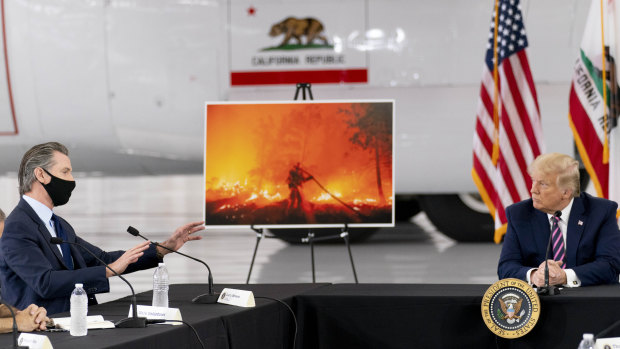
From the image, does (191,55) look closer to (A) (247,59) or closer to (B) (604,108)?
(A) (247,59)

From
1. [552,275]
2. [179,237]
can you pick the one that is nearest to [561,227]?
[552,275]

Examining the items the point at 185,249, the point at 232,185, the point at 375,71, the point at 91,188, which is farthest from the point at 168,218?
the point at 91,188

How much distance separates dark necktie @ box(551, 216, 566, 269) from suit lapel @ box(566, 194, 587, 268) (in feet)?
0.08

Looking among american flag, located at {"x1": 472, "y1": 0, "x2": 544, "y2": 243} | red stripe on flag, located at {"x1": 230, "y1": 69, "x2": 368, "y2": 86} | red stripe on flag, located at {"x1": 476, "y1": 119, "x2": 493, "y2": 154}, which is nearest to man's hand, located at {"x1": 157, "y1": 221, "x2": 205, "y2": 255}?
american flag, located at {"x1": 472, "y1": 0, "x2": 544, "y2": 243}

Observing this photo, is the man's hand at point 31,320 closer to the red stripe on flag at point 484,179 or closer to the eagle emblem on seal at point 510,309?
the eagle emblem on seal at point 510,309

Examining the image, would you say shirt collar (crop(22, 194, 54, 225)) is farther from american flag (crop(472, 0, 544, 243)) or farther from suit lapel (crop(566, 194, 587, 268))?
american flag (crop(472, 0, 544, 243))

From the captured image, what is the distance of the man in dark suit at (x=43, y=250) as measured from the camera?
12.6 ft

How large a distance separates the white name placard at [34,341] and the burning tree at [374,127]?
11.0ft

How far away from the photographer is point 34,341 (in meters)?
2.87

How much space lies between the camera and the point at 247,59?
30.4ft

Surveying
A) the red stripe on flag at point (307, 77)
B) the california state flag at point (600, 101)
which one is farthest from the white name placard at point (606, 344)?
the red stripe on flag at point (307, 77)

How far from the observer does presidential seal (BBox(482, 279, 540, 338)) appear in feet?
11.9

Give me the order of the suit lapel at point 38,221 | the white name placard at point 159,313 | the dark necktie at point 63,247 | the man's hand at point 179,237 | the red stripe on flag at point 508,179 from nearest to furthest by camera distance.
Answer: the white name placard at point 159,313 < the suit lapel at point 38,221 < the dark necktie at point 63,247 < the man's hand at point 179,237 < the red stripe on flag at point 508,179

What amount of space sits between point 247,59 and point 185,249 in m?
2.81
